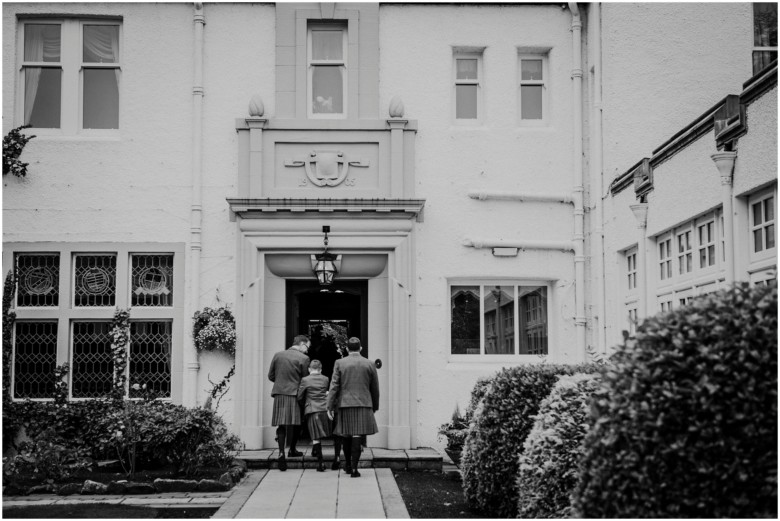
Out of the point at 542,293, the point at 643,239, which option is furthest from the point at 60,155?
the point at 643,239

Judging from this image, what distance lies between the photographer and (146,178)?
1390cm

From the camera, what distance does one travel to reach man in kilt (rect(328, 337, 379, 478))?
11.6 metres

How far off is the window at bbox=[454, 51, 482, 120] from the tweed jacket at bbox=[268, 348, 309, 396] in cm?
457

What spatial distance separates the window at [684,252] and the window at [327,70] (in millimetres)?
5716

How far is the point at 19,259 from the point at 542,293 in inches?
313

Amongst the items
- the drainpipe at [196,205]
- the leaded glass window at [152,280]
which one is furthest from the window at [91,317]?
the drainpipe at [196,205]

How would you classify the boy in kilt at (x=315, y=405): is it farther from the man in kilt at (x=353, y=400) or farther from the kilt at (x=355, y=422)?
the kilt at (x=355, y=422)

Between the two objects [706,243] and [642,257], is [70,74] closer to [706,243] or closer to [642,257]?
[642,257]

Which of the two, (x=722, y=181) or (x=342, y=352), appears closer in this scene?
(x=722, y=181)

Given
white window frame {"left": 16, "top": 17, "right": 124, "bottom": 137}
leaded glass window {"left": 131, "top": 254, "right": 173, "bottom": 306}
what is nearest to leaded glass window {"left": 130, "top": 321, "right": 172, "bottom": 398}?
leaded glass window {"left": 131, "top": 254, "right": 173, "bottom": 306}

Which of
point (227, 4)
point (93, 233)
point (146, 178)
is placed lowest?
point (93, 233)

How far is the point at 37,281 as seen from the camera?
13.8 meters

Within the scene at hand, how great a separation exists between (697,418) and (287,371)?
8.20 m

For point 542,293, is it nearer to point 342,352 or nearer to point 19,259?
point 342,352
